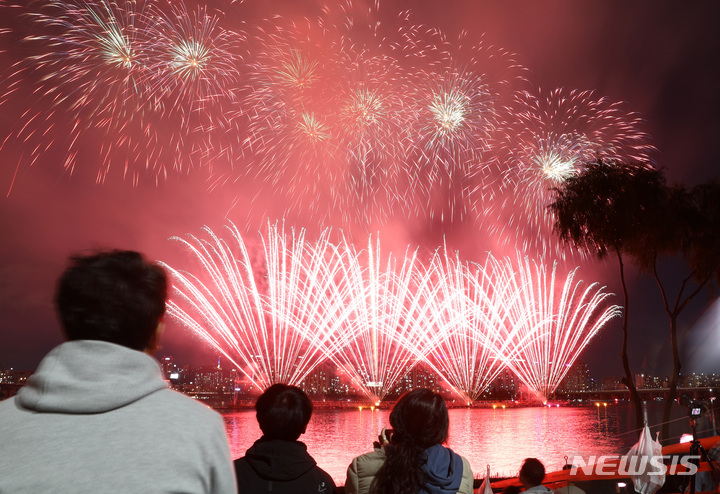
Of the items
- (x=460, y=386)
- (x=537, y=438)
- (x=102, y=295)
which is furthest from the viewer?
(x=460, y=386)

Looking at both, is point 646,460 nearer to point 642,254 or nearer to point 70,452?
point 70,452

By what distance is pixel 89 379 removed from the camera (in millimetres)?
1648

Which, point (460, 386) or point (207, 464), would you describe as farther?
point (460, 386)

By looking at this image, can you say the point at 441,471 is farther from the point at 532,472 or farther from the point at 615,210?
the point at 615,210

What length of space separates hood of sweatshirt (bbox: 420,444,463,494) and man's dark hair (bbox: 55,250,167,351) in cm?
243

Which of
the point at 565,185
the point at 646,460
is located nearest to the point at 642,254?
the point at 565,185

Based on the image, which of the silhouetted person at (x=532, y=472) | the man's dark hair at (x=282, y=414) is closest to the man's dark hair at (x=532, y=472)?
the silhouetted person at (x=532, y=472)

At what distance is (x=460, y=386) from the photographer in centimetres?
12406

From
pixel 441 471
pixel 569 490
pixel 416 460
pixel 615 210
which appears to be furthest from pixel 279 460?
pixel 615 210

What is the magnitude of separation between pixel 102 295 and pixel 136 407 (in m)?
0.43

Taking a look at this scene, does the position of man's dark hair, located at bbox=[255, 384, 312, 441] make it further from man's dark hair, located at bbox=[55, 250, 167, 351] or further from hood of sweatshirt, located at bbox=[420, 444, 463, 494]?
man's dark hair, located at bbox=[55, 250, 167, 351]

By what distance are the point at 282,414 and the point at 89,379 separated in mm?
2263

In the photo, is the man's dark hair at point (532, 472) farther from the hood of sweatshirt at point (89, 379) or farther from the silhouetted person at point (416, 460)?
the hood of sweatshirt at point (89, 379)

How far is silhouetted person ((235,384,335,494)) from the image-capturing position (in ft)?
11.6
